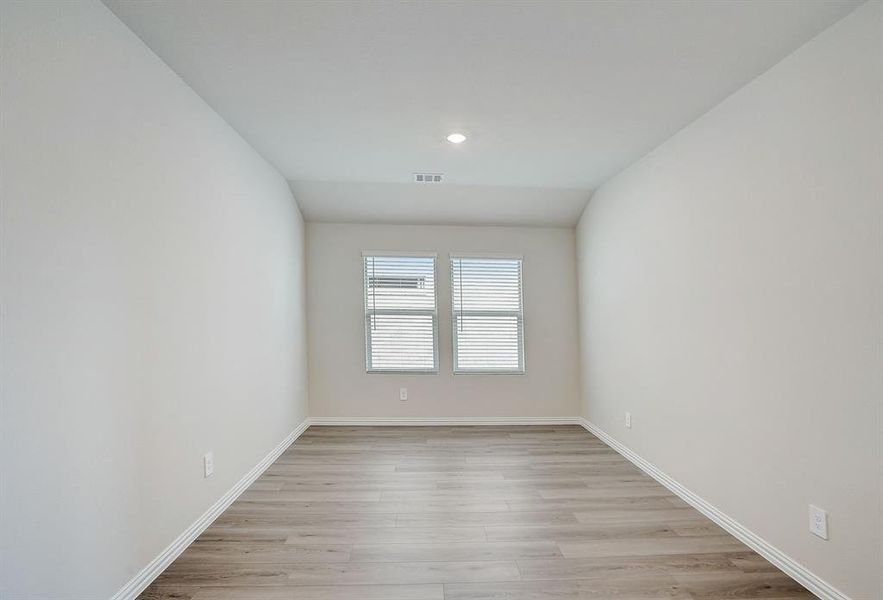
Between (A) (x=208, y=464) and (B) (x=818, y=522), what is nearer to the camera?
(B) (x=818, y=522)

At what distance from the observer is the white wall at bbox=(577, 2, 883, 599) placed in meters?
1.63

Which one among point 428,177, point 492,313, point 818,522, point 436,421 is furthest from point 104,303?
point 492,313

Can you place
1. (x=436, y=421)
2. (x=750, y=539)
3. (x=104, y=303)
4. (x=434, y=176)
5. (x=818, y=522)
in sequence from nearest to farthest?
(x=104, y=303) → (x=818, y=522) → (x=750, y=539) → (x=434, y=176) → (x=436, y=421)

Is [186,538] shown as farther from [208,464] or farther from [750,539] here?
[750,539]

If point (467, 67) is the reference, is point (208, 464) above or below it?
below

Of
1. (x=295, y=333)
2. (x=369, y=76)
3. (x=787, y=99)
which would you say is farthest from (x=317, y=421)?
(x=787, y=99)

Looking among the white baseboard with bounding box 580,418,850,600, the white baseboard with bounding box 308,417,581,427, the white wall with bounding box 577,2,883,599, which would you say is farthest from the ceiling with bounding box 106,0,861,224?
the white baseboard with bounding box 308,417,581,427

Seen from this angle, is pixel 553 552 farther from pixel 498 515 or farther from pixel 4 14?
pixel 4 14

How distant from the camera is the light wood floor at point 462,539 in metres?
1.84

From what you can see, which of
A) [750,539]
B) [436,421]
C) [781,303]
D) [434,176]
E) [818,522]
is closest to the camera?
[818,522]

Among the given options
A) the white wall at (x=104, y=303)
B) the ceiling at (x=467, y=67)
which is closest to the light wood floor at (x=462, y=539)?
the white wall at (x=104, y=303)

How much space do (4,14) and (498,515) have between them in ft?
9.96

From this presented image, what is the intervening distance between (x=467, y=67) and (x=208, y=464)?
2.64 metres

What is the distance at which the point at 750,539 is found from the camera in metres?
2.16
